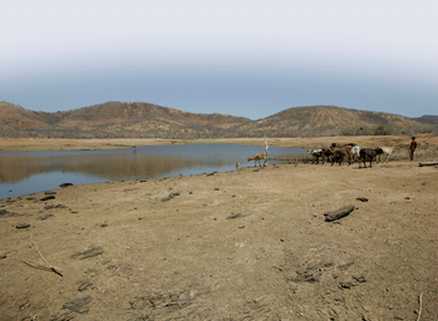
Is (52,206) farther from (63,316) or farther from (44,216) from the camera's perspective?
(63,316)

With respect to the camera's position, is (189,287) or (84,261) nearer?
(189,287)

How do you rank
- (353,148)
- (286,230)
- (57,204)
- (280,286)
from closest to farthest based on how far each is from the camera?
(280,286)
(286,230)
(57,204)
(353,148)

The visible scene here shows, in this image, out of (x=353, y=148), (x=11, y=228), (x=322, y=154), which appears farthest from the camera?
(x=322, y=154)

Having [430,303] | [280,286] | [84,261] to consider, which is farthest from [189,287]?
[430,303]

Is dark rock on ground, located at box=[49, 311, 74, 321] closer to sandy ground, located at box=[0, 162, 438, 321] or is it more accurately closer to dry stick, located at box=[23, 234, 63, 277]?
sandy ground, located at box=[0, 162, 438, 321]

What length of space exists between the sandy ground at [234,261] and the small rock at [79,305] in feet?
0.09

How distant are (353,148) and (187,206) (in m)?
16.0

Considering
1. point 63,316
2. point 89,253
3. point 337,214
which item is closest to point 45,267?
point 89,253

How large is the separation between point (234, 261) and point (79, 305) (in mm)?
3090

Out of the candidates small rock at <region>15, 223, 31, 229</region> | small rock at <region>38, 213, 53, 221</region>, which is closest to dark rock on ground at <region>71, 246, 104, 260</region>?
small rock at <region>15, 223, 31, 229</region>

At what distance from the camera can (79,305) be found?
588cm

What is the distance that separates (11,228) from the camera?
1095cm

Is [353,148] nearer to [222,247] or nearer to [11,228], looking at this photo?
[222,247]

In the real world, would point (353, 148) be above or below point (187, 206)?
above
